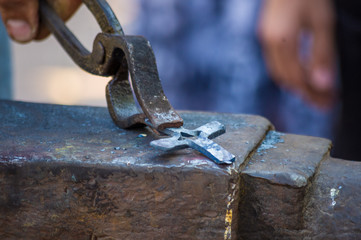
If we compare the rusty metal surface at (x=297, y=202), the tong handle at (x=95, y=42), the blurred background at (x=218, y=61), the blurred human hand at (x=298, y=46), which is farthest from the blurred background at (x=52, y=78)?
the rusty metal surface at (x=297, y=202)

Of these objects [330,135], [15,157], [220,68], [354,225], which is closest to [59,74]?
[220,68]

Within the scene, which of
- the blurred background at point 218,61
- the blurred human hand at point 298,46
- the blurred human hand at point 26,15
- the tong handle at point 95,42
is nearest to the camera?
the tong handle at point 95,42

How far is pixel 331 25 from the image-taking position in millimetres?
1898

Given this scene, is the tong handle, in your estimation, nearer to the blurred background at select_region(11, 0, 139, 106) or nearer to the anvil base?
the anvil base

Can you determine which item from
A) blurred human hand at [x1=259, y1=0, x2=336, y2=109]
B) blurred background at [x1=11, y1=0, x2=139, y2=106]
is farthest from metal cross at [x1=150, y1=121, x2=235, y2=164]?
blurred background at [x1=11, y1=0, x2=139, y2=106]

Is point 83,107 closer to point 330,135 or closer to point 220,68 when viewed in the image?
point 220,68

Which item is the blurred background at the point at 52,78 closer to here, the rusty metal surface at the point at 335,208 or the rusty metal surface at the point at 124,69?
the rusty metal surface at the point at 124,69

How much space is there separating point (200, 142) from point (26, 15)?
0.83 m

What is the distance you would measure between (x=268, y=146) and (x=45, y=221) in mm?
494

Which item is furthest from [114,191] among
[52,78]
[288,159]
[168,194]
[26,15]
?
[52,78]

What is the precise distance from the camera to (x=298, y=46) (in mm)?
2031

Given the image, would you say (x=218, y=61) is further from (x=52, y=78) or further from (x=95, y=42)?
(x=52, y=78)

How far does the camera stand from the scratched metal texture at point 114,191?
76 cm

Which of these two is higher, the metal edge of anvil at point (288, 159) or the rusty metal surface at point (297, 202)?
the metal edge of anvil at point (288, 159)
